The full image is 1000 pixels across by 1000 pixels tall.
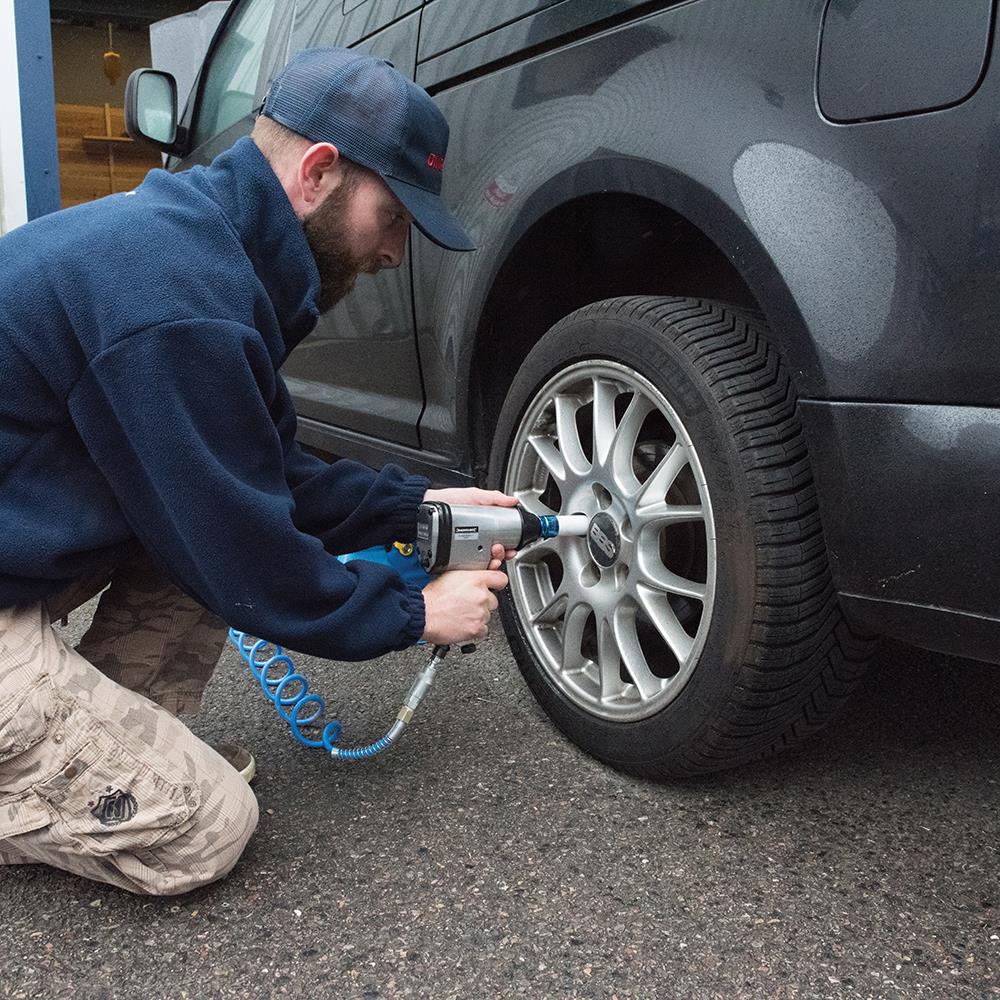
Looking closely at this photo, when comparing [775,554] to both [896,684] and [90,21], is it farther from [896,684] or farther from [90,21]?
[90,21]

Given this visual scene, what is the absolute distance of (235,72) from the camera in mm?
3373

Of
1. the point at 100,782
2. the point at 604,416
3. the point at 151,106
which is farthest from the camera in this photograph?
the point at 151,106

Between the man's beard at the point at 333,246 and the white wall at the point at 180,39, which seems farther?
the white wall at the point at 180,39

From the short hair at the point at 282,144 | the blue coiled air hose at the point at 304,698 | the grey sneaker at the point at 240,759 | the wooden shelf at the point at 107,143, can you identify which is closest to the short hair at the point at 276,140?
the short hair at the point at 282,144

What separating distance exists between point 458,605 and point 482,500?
26 cm

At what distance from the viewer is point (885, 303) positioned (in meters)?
1.22

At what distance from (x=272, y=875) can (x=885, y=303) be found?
1143 millimetres

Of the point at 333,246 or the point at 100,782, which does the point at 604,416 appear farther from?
the point at 100,782

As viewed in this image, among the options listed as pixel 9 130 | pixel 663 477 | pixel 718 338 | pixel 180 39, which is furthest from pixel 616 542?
pixel 9 130

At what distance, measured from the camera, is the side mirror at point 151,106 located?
3.27m

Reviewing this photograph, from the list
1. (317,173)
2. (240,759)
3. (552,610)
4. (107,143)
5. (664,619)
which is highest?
(317,173)

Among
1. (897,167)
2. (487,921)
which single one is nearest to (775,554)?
(897,167)

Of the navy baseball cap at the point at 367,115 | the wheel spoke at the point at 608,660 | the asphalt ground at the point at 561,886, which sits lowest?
the asphalt ground at the point at 561,886

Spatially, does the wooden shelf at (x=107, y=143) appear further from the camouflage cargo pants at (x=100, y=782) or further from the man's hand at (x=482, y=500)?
the camouflage cargo pants at (x=100, y=782)
